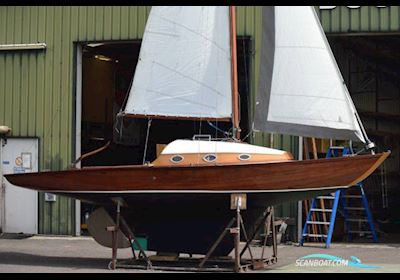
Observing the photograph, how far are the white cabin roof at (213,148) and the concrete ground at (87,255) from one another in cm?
221

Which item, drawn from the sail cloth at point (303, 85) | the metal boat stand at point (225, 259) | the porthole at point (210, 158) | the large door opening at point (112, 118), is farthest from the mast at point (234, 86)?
the large door opening at point (112, 118)

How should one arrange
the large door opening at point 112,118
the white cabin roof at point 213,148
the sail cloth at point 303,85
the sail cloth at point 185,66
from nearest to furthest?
the sail cloth at point 303,85 → the white cabin roof at point 213,148 → the sail cloth at point 185,66 → the large door opening at point 112,118

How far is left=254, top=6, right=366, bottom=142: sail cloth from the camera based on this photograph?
13.6 meters

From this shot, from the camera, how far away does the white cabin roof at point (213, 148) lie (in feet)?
46.1

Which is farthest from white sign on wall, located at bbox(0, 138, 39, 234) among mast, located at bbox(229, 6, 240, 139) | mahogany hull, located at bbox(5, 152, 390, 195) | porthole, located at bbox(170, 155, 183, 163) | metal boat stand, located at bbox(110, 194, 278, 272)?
mast, located at bbox(229, 6, 240, 139)

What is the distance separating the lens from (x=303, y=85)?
13719 mm

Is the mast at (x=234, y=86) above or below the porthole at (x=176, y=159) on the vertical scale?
above

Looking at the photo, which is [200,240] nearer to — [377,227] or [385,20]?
[385,20]

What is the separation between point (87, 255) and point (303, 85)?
658 cm

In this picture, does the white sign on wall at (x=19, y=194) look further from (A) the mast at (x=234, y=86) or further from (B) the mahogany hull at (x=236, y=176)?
(A) the mast at (x=234, y=86)

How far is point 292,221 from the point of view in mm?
19344

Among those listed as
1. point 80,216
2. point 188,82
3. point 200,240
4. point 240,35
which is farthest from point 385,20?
point 80,216

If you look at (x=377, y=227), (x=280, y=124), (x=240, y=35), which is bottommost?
(x=377, y=227)

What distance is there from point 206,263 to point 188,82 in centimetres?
349
